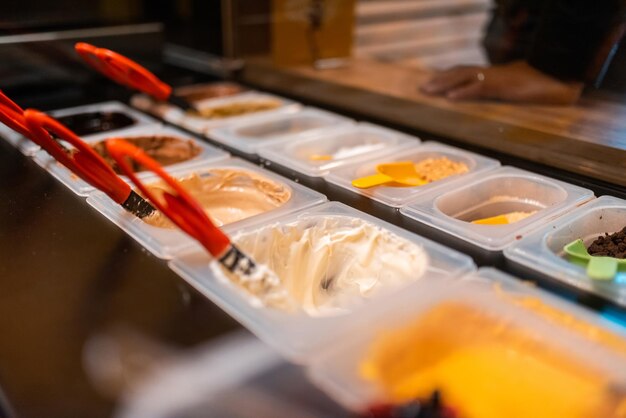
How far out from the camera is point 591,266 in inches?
30.4

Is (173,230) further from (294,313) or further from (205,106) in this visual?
(205,106)

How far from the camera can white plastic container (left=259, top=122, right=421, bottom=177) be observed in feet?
3.75

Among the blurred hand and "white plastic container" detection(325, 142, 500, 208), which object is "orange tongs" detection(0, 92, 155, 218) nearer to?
"white plastic container" detection(325, 142, 500, 208)

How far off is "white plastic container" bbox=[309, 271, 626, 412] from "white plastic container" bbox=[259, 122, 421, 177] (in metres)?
0.45

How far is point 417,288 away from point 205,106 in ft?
3.22

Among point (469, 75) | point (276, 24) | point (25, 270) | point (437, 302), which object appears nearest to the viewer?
point (437, 302)

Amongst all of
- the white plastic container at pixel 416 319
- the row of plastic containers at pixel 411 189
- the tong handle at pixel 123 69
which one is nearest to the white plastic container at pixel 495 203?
the row of plastic containers at pixel 411 189

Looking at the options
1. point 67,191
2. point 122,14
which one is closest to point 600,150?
point 67,191

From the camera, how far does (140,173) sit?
109 centimetres

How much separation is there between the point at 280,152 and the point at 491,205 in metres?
0.42

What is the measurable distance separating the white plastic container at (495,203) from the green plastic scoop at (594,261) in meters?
0.06

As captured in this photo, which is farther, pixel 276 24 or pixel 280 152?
pixel 276 24

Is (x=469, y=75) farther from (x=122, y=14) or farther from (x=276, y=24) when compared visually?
(x=122, y=14)

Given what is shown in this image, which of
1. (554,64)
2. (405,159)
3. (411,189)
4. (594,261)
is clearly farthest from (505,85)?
(594,261)
